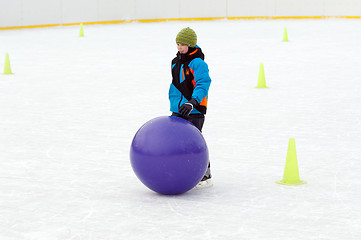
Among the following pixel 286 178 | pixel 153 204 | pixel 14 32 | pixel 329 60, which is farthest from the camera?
pixel 14 32

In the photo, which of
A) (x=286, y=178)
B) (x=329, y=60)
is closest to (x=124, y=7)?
(x=329, y=60)

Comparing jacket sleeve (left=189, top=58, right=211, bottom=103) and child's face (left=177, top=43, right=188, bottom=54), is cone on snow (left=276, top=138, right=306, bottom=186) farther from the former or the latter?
child's face (left=177, top=43, right=188, bottom=54)

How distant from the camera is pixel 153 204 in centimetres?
589

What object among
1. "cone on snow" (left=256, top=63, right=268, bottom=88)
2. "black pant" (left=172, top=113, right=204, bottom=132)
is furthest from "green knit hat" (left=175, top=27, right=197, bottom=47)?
"cone on snow" (left=256, top=63, right=268, bottom=88)

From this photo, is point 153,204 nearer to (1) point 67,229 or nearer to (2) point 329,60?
(1) point 67,229

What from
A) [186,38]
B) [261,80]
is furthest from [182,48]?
[261,80]

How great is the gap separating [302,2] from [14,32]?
14.3 m

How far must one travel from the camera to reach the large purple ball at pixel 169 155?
582 centimetres

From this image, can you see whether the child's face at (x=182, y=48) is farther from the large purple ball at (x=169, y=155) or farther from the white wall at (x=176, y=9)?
the white wall at (x=176, y=9)

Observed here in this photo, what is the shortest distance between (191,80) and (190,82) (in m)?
0.02

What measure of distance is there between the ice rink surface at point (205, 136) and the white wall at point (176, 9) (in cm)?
1098

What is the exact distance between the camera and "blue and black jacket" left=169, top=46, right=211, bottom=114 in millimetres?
6191

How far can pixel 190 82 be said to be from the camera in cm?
633

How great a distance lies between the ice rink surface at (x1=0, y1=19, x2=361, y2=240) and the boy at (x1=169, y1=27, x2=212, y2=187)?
726 millimetres
